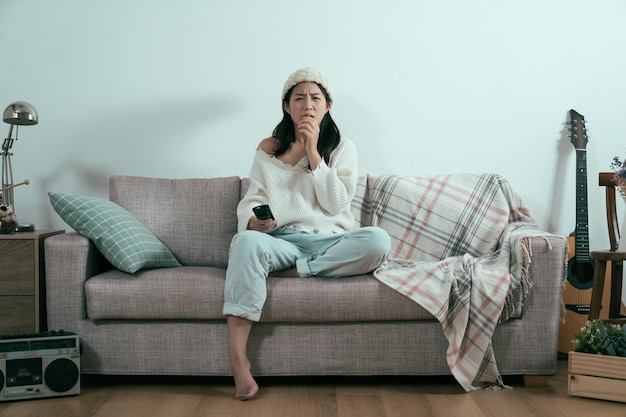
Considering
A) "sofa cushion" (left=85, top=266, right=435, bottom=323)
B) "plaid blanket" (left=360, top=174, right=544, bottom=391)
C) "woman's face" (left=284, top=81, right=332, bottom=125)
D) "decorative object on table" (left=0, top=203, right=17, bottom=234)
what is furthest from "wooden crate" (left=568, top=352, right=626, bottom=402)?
"decorative object on table" (left=0, top=203, right=17, bottom=234)

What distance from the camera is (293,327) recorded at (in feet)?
7.13

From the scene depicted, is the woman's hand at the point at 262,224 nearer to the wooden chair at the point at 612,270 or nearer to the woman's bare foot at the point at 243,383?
the woman's bare foot at the point at 243,383

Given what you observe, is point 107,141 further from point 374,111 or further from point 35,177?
point 374,111

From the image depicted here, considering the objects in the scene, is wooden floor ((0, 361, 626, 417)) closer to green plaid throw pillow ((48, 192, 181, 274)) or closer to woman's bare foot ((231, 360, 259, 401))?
woman's bare foot ((231, 360, 259, 401))

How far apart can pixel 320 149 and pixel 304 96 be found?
222 mm

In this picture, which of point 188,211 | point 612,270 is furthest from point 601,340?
point 188,211

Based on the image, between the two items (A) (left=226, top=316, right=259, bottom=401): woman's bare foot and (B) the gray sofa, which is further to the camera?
(B) the gray sofa

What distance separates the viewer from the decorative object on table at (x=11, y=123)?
9.07ft

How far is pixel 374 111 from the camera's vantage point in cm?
307

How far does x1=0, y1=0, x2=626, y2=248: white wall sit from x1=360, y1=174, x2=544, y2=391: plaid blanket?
347mm

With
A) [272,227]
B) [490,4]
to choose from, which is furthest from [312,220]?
[490,4]

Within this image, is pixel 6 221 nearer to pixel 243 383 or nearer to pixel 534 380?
pixel 243 383

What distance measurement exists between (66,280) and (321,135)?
114 cm

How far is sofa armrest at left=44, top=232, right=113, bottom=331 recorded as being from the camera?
7.27 ft
